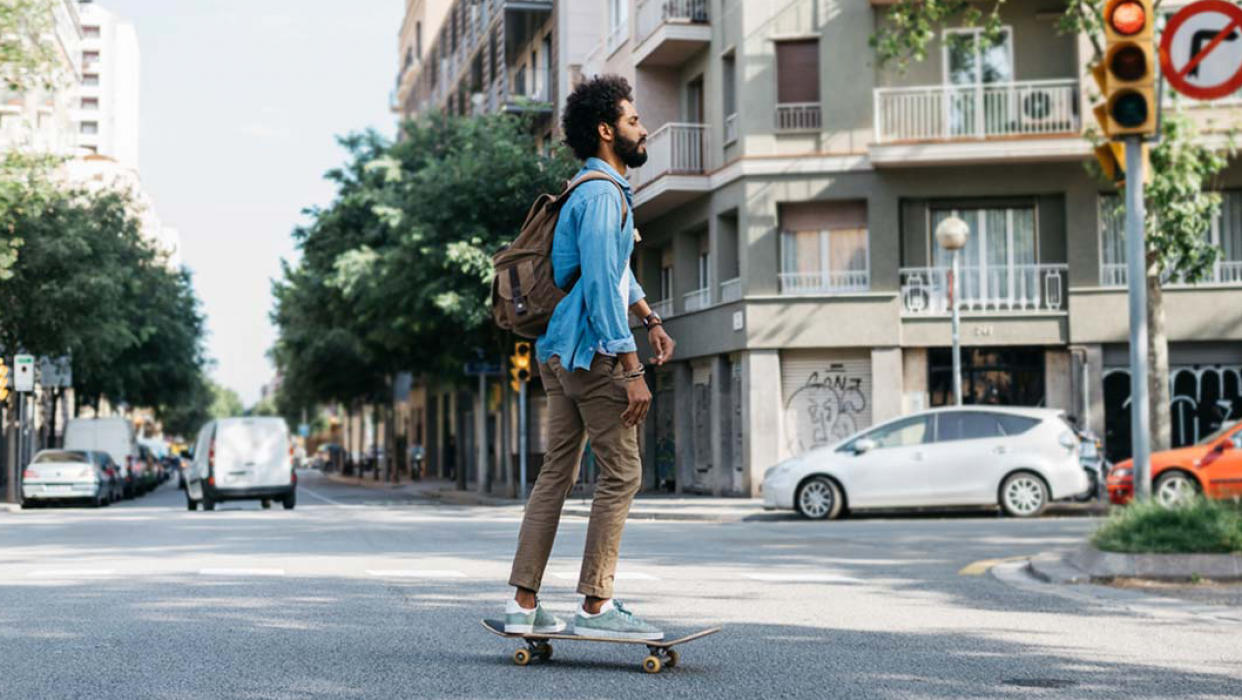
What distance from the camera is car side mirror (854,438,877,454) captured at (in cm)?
2017

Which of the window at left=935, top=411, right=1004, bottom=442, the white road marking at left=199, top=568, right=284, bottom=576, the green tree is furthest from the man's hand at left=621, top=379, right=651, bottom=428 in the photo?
the green tree

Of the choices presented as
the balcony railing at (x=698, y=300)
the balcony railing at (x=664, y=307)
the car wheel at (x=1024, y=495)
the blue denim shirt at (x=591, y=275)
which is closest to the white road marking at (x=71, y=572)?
the blue denim shirt at (x=591, y=275)

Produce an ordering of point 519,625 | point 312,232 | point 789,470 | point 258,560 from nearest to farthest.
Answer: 1. point 519,625
2. point 258,560
3. point 789,470
4. point 312,232

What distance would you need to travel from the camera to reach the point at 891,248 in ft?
92.2

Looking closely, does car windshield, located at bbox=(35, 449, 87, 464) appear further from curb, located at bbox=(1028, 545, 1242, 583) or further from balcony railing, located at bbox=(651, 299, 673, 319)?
curb, located at bbox=(1028, 545, 1242, 583)

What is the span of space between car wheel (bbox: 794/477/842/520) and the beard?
48.7 feet

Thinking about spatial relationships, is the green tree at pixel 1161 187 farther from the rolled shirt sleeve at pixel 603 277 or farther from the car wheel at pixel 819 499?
the rolled shirt sleeve at pixel 603 277

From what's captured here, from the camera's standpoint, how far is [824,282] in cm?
2869

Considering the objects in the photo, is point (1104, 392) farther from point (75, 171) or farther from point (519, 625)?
point (75, 171)

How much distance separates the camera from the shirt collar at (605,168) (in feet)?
18.3

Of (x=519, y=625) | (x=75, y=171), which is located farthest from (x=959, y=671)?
(x=75, y=171)

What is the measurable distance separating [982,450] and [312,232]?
2472 cm

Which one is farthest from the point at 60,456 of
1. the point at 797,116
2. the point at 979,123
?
the point at 979,123

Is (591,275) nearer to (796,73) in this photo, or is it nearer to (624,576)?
(624,576)
